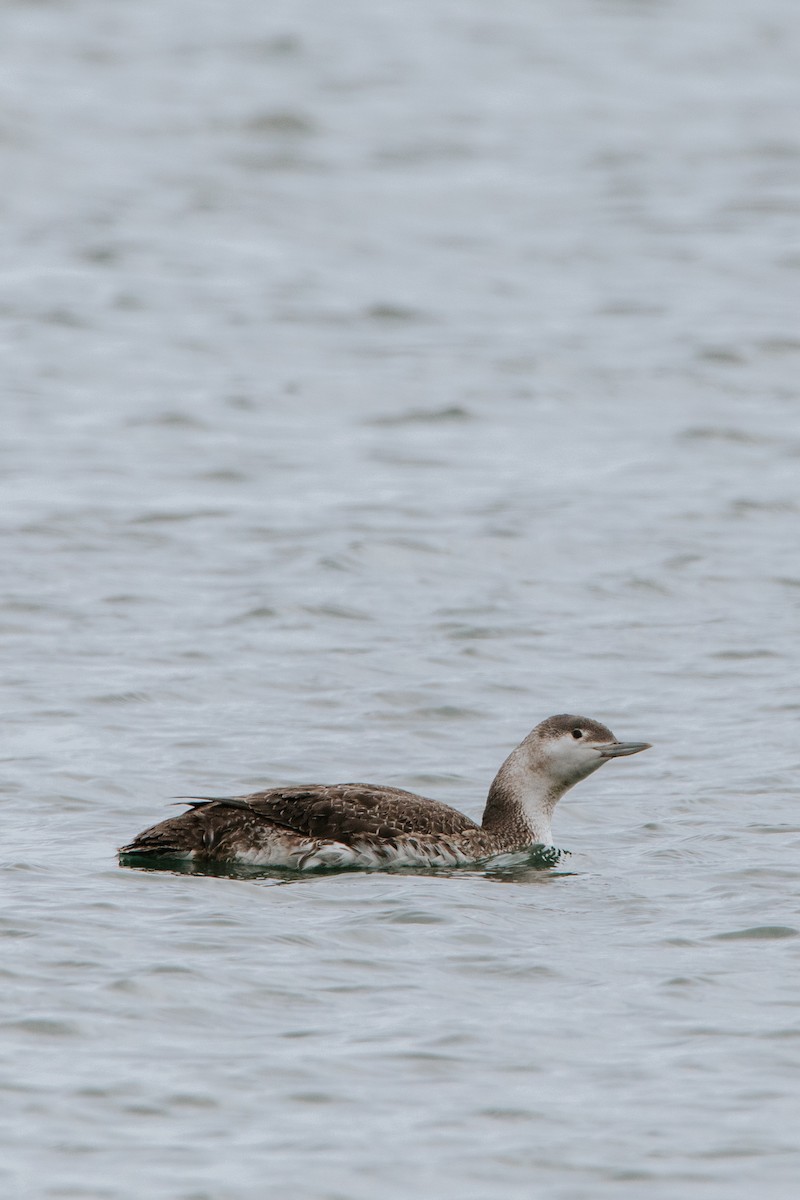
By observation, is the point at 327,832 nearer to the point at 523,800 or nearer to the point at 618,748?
the point at 523,800

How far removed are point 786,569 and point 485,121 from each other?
21361 mm

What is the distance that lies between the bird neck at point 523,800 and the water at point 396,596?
0.23 metres

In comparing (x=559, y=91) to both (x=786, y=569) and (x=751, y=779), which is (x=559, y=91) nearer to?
(x=786, y=569)

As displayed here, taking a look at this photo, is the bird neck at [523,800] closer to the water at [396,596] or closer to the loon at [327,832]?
the loon at [327,832]

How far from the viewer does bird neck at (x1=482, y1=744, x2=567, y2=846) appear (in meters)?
11.2

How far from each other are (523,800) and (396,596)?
5028 mm

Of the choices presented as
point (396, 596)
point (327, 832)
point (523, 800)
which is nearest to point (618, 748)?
point (523, 800)

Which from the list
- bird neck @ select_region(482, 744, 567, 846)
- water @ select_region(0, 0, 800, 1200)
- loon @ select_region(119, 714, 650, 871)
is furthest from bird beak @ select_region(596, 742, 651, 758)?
water @ select_region(0, 0, 800, 1200)

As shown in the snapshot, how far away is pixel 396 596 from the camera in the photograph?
16125mm

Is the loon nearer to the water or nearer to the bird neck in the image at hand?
the bird neck

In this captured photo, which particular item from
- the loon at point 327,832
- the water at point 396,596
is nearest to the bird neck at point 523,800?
the loon at point 327,832

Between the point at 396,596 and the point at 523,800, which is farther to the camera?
the point at 396,596

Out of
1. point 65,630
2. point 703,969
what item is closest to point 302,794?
point 703,969

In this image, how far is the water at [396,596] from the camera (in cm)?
762
